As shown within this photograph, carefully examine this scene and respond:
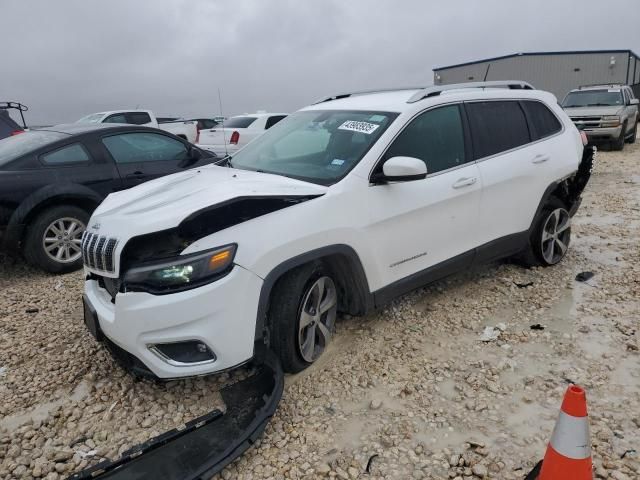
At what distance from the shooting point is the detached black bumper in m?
2.22

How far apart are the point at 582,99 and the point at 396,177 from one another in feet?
47.1

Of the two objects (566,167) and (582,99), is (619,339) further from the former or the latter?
(582,99)

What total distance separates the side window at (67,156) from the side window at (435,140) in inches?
147

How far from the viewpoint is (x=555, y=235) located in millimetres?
4746

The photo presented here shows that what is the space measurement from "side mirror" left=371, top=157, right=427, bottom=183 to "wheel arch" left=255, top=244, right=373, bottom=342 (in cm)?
55

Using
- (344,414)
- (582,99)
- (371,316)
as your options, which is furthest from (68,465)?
(582,99)

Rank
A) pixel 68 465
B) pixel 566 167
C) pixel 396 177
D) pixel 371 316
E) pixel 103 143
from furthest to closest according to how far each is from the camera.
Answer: pixel 103 143 < pixel 566 167 < pixel 371 316 < pixel 396 177 < pixel 68 465

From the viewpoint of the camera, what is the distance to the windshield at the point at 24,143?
5062 mm

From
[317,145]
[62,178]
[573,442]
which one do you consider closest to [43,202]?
[62,178]

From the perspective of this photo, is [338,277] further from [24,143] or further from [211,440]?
[24,143]

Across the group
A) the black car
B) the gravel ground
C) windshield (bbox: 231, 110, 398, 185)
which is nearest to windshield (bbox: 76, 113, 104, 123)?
the black car

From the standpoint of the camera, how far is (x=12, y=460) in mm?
2510

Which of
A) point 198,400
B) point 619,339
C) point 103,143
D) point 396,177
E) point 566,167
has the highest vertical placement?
point 103,143

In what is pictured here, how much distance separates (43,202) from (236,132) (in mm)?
6550
